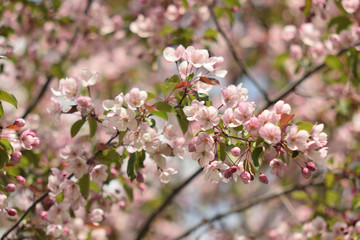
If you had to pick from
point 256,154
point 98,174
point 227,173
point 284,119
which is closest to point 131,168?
point 98,174

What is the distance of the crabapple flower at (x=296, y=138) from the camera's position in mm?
1231

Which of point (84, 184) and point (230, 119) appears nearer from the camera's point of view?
point (230, 119)

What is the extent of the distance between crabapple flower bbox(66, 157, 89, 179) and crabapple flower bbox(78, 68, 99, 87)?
302 mm

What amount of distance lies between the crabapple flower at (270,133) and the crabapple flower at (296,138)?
0.04 m

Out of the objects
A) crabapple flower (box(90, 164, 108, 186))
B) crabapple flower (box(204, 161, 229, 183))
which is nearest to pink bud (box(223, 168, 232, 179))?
crabapple flower (box(204, 161, 229, 183))

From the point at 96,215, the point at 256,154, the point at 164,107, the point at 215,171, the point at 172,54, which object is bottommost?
the point at 96,215

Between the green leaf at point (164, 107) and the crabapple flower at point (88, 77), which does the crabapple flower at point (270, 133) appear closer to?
the green leaf at point (164, 107)

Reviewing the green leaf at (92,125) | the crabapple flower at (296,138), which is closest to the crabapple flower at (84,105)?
the green leaf at (92,125)

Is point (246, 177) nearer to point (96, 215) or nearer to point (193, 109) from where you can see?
point (193, 109)

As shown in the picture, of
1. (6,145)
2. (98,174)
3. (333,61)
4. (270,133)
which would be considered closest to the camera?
(270,133)

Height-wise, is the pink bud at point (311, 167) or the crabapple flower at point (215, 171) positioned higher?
the pink bud at point (311, 167)

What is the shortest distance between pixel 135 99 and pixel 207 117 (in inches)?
10.6

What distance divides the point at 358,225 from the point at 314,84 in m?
3.40

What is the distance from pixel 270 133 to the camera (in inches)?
48.5
